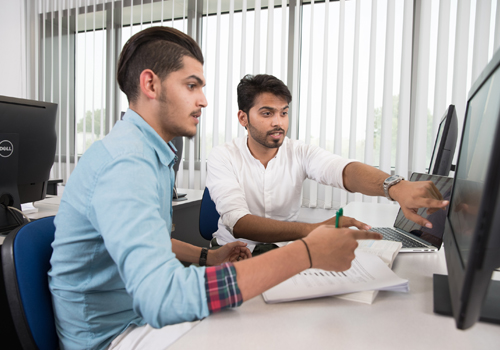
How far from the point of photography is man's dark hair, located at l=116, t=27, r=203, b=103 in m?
0.90

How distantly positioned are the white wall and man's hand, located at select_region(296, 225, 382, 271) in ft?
15.4

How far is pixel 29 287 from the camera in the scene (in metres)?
0.81

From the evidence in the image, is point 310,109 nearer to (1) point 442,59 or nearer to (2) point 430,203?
(1) point 442,59

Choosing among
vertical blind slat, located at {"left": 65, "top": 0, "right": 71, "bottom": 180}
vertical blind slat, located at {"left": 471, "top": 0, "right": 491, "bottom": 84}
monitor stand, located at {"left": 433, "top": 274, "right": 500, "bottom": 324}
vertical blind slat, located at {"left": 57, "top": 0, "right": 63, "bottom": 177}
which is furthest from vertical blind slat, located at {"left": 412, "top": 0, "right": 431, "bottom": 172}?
vertical blind slat, located at {"left": 57, "top": 0, "right": 63, "bottom": 177}

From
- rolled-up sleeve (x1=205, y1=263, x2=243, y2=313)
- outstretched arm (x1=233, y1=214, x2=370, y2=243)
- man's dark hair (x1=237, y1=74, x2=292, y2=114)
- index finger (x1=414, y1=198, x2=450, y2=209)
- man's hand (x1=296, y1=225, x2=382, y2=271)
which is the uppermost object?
man's dark hair (x1=237, y1=74, x2=292, y2=114)

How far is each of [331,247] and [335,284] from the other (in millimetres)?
134

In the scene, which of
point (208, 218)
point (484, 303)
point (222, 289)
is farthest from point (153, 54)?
point (208, 218)

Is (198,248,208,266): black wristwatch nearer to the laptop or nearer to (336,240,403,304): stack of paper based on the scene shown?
(336,240,403,304): stack of paper

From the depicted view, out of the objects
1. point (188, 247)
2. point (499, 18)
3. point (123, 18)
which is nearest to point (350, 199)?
point (499, 18)

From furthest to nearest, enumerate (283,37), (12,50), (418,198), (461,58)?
(12,50) → (283,37) → (461,58) → (418,198)

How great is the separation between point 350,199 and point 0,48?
4302mm

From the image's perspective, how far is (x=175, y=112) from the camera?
35.9 inches

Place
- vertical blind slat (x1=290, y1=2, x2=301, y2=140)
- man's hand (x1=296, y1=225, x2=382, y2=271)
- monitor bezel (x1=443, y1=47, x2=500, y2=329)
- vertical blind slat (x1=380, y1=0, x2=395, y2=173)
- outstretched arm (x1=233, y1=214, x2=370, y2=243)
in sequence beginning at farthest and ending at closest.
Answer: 1. vertical blind slat (x1=290, y1=2, x2=301, y2=140)
2. vertical blind slat (x1=380, y1=0, x2=395, y2=173)
3. outstretched arm (x1=233, y1=214, x2=370, y2=243)
4. man's hand (x1=296, y1=225, x2=382, y2=271)
5. monitor bezel (x1=443, y1=47, x2=500, y2=329)

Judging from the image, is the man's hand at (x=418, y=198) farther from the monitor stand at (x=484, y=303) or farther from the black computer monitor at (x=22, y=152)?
the black computer monitor at (x=22, y=152)
